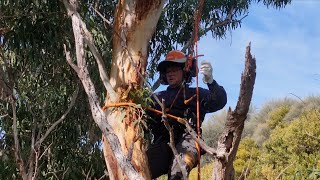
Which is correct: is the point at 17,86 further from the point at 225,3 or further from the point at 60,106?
the point at 225,3

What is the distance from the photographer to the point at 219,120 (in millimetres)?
16109

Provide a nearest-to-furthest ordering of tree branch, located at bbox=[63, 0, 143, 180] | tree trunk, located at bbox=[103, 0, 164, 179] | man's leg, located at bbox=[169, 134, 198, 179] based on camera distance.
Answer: tree branch, located at bbox=[63, 0, 143, 180] → man's leg, located at bbox=[169, 134, 198, 179] → tree trunk, located at bbox=[103, 0, 164, 179]

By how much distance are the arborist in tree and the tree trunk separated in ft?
0.49

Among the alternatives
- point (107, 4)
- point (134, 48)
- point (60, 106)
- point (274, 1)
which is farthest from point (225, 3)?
point (134, 48)

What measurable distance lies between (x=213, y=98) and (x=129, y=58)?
1.80 ft

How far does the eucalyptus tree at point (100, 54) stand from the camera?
119 inches

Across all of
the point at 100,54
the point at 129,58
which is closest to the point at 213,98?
the point at 129,58

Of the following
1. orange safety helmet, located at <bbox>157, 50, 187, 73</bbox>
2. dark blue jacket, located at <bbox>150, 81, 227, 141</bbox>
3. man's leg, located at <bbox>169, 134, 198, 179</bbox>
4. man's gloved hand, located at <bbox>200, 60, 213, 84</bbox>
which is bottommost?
man's leg, located at <bbox>169, 134, 198, 179</bbox>

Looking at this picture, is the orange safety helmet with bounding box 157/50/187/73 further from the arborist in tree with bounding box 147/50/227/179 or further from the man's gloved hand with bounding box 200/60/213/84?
the man's gloved hand with bounding box 200/60/213/84

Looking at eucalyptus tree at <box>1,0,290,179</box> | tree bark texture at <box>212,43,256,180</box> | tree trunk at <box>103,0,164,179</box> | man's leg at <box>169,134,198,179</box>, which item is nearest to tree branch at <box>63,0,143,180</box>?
eucalyptus tree at <box>1,0,290,179</box>

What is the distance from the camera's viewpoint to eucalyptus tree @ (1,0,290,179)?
119 inches

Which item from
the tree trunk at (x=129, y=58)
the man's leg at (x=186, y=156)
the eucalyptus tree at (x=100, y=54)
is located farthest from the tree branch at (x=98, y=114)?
the man's leg at (x=186, y=156)

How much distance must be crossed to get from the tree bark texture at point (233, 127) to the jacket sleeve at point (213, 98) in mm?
1329

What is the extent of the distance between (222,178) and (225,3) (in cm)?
698
